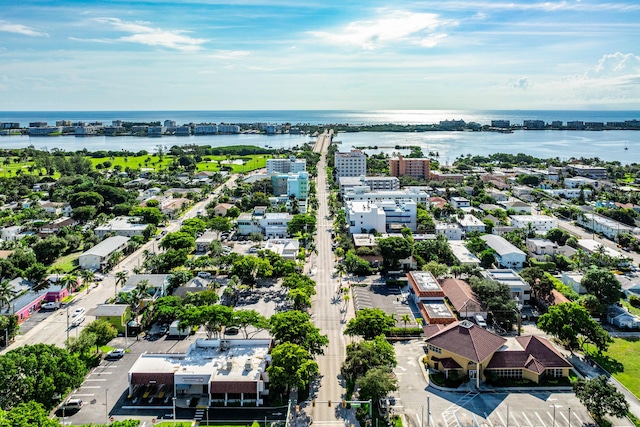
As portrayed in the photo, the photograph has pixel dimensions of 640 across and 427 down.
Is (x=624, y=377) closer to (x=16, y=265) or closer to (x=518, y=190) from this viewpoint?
(x=16, y=265)

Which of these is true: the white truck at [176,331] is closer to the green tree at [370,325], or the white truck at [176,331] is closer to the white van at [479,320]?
the green tree at [370,325]

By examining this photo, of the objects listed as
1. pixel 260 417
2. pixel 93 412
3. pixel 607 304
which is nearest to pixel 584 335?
pixel 607 304

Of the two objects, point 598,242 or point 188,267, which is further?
point 598,242

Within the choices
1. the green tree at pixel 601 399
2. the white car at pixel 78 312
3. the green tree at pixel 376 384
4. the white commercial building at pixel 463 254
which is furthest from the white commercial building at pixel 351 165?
the green tree at pixel 601 399

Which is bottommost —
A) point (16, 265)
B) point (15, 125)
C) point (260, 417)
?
point (260, 417)

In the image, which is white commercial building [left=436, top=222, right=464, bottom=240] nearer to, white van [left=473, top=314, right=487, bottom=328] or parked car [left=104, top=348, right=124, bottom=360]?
white van [left=473, top=314, right=487, bottom=328]

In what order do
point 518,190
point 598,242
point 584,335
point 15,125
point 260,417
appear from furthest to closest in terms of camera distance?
point 15,125 → point 518,190 → point 598,242 → point 584,335 → point 260,417

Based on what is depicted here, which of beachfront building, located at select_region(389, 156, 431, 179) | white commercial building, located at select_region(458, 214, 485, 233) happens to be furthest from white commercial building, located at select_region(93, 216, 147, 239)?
beachfront building, located at select_region(389, 156, 431, 179)
